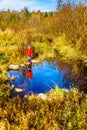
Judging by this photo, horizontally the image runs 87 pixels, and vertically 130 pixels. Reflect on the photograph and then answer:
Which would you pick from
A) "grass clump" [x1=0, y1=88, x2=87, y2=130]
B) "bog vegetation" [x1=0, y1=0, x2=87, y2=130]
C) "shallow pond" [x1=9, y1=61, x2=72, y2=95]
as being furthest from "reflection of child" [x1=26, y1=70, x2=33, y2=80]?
"grass clump" [x1=0, y1=88, x2=87, y2=130]

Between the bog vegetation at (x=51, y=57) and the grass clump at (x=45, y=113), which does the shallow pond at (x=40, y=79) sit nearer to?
the bog vegetation at (x=51, y=57)

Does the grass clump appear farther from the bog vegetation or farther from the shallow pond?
the shallow pond

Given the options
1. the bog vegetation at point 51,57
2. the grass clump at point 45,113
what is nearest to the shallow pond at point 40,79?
the bog vegetation at point 51,57

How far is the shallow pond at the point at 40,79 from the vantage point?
37.0 ft

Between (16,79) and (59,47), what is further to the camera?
(59,47)

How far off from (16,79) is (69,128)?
614 cm

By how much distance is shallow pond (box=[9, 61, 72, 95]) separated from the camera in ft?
37.0

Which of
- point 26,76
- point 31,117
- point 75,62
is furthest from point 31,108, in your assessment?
point 75,62

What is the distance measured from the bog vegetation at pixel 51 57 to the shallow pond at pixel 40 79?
2.11ft

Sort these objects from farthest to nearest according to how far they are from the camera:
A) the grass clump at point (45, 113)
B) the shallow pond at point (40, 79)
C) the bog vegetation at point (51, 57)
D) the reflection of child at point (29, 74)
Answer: the reflection of child at point (29, 74) → the shallow pond at point (40, 79) → the bog vegetation at point (51, 57) → the grass clump at point (45, 113)

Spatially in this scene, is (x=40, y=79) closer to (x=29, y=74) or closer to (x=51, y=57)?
(x=29, y=74)

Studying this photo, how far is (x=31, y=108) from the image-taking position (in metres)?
7.68

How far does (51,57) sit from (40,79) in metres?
4.98

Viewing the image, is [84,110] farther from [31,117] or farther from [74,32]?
[74,32]
